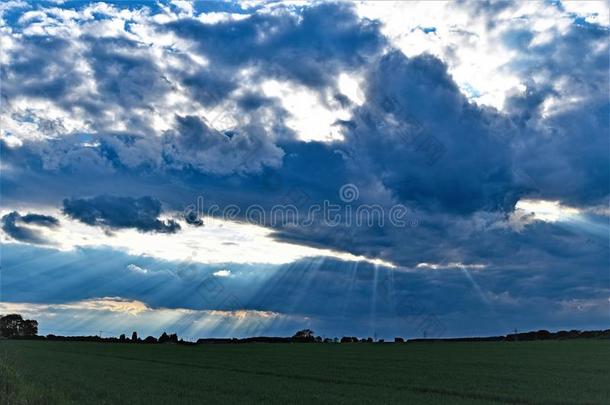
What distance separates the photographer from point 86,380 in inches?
1423

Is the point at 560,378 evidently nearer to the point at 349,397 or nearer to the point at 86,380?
the point at 349,397

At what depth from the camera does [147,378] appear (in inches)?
1540

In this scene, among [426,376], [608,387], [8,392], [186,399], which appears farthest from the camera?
[426,376]

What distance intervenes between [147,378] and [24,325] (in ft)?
600

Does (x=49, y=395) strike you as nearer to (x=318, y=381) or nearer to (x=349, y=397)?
(x=349, y=397)

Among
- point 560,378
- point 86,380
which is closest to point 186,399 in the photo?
point 86,380

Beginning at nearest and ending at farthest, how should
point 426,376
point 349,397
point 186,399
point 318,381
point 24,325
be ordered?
1. point 186,399
2. point 349,397
3. point 318,381
4. point 426,376
5. point 24,325

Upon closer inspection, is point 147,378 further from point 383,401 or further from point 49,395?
point 383,401

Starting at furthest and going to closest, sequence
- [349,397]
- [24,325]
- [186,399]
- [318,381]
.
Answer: [24,325] → [318,381] → [349,397] → [186,399]

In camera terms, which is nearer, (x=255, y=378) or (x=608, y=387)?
(x=608, y=387)

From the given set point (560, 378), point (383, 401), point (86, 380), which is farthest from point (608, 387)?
point (86, 380)

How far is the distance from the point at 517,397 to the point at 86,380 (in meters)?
24.4

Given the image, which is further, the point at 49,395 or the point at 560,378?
the point at 560,378

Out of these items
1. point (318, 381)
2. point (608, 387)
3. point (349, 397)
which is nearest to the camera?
point (349, 397)
